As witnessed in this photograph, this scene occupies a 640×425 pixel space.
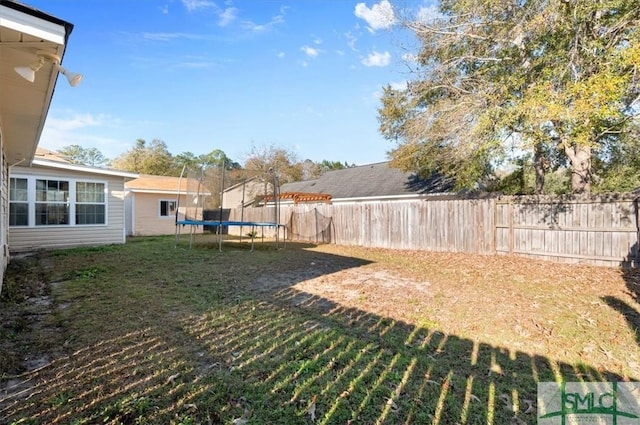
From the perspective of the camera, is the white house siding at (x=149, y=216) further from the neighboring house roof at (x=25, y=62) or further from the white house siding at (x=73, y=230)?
the neighboring house roof at (x=25, y=62)

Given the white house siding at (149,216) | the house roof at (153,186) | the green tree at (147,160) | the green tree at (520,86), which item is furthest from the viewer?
the green tree at (147,160)

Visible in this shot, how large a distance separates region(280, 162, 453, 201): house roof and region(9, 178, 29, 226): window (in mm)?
12536

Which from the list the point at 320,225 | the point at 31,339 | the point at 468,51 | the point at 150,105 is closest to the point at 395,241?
the point at 320,225

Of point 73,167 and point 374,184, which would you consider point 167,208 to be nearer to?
point 73,167

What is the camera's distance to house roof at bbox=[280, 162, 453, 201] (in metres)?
15.3

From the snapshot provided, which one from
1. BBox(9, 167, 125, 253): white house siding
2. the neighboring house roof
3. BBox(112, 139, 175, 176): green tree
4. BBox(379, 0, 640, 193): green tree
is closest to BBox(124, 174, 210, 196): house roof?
BBox(9, 167, 125, 253): white house siding

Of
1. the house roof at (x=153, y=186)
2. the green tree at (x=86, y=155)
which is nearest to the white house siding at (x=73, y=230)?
the house roof at (x=153, y=186)

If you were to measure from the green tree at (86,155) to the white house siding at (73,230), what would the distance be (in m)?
36.6

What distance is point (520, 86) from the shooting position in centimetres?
843

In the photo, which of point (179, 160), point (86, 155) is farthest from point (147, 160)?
point (86, 155)

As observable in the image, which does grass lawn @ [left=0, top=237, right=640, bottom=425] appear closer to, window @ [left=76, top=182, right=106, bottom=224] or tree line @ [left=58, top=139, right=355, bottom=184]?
window @ [left=76, top=182, right=106, bottom=224]

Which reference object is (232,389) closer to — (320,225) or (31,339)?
(31,339)

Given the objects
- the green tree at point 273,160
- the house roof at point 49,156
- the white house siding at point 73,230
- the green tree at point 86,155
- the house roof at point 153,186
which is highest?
the green tree at point 86,155

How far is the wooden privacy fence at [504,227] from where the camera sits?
7070 millimetres
